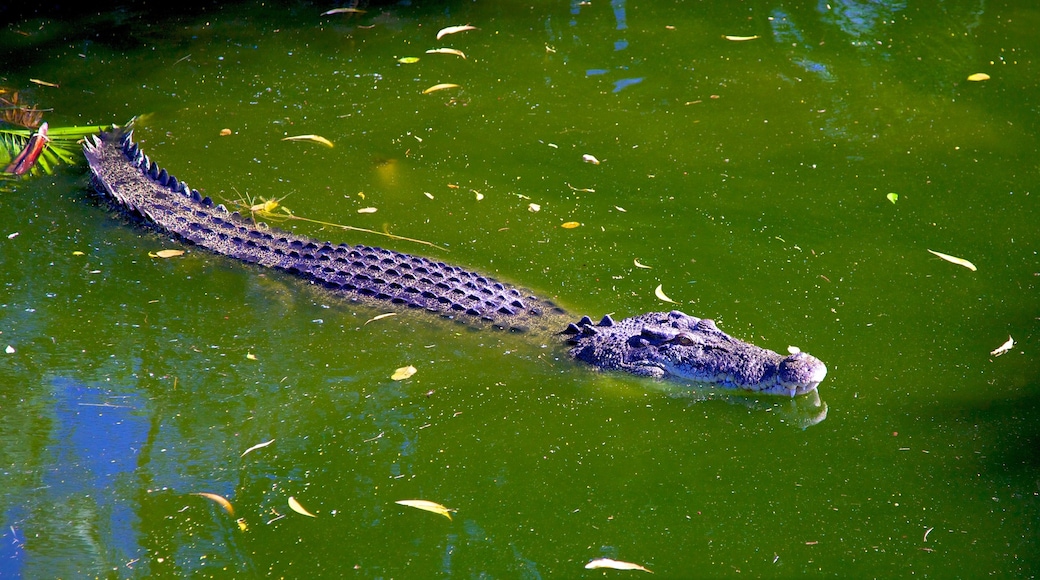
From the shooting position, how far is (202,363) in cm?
413

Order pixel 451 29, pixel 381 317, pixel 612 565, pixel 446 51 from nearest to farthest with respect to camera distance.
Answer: pixel 612 565 → pixel 381 317 → pixel 446 51 → pixel 451 29

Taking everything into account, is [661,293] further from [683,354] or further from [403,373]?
[403,373]

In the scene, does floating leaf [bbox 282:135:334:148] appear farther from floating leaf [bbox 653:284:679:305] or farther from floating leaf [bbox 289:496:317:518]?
floating leaf [bbox 289:496:317:518]

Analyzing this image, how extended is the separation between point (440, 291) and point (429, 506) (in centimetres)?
138

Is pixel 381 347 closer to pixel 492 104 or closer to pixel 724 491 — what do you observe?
pixel 724 491

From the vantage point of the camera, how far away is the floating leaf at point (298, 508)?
11.0 feet

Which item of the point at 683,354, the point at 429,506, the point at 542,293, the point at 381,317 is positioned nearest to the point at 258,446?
the point at 429,506

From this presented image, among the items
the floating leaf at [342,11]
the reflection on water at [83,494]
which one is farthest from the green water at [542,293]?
the floating leaf at [342,11]

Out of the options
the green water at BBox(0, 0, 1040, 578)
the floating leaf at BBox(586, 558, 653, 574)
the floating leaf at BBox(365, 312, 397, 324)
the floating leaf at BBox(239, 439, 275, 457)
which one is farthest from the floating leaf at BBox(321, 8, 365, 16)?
the floating leaf at BBox(586, 558, 653, 574)

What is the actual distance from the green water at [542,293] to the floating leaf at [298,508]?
0.09ft

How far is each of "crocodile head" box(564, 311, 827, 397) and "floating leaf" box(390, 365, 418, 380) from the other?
0.71 m

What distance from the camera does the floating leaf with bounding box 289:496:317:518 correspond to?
3348 millimetres

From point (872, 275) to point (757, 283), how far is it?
558 millimetres

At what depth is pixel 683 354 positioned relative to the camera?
13.4ft
